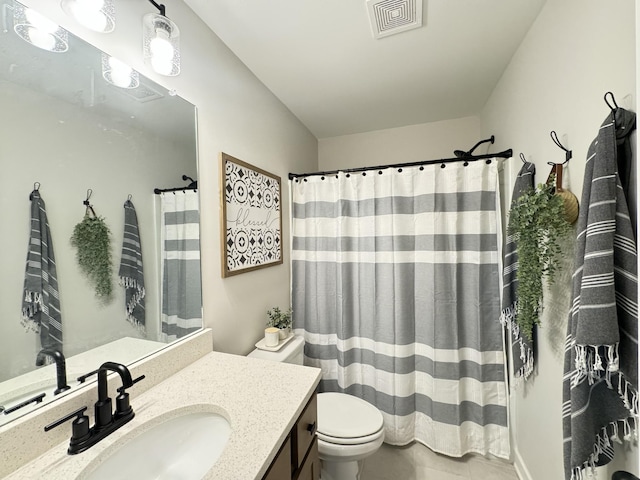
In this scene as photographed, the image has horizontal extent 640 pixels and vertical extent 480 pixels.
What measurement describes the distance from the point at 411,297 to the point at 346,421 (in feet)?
2.74

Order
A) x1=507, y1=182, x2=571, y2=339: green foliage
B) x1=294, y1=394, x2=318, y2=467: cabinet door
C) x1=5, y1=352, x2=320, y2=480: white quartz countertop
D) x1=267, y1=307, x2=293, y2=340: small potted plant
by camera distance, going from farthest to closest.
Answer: x1=267, y1=307, x2=293, y2=340: small potted plant < x1=507, y1=182, x2=571, y2=339: green foliage < x1=294, y1=394, x2=318, y2=467: cabinet door < x1=5, y1=352, x2=320, y2=480: white quartz countertop

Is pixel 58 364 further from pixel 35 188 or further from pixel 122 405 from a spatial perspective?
pixel 35 188

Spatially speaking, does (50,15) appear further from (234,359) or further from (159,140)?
(234,359)

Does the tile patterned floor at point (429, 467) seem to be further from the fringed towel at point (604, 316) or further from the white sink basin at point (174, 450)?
the white sink basin at point (174, 450)

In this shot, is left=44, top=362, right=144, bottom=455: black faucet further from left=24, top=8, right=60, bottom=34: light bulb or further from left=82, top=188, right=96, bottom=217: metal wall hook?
left=24, top=8, right=60, bottom=34: light bulb

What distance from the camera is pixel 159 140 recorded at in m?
1.05

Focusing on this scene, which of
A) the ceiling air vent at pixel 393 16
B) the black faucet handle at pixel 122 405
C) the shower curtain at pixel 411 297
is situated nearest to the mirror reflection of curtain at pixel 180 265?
the black faucet handle at pixel 122 405

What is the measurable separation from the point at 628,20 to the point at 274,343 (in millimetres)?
1850

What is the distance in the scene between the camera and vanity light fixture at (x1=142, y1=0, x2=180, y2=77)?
0.91 meters

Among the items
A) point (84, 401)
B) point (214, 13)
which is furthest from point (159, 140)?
point (84, 401)

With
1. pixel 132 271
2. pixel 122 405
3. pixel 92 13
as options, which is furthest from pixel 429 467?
pixel 92 13

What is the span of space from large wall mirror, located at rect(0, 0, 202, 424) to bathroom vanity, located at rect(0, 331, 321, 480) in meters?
0.06

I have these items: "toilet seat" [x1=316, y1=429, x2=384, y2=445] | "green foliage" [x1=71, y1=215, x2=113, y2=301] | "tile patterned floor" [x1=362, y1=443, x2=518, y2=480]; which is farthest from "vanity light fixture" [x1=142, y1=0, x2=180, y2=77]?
"tile patterned floor" [x1=362, y1=443, x2=518, y2=480]

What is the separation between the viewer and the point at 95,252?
0.83 meters
